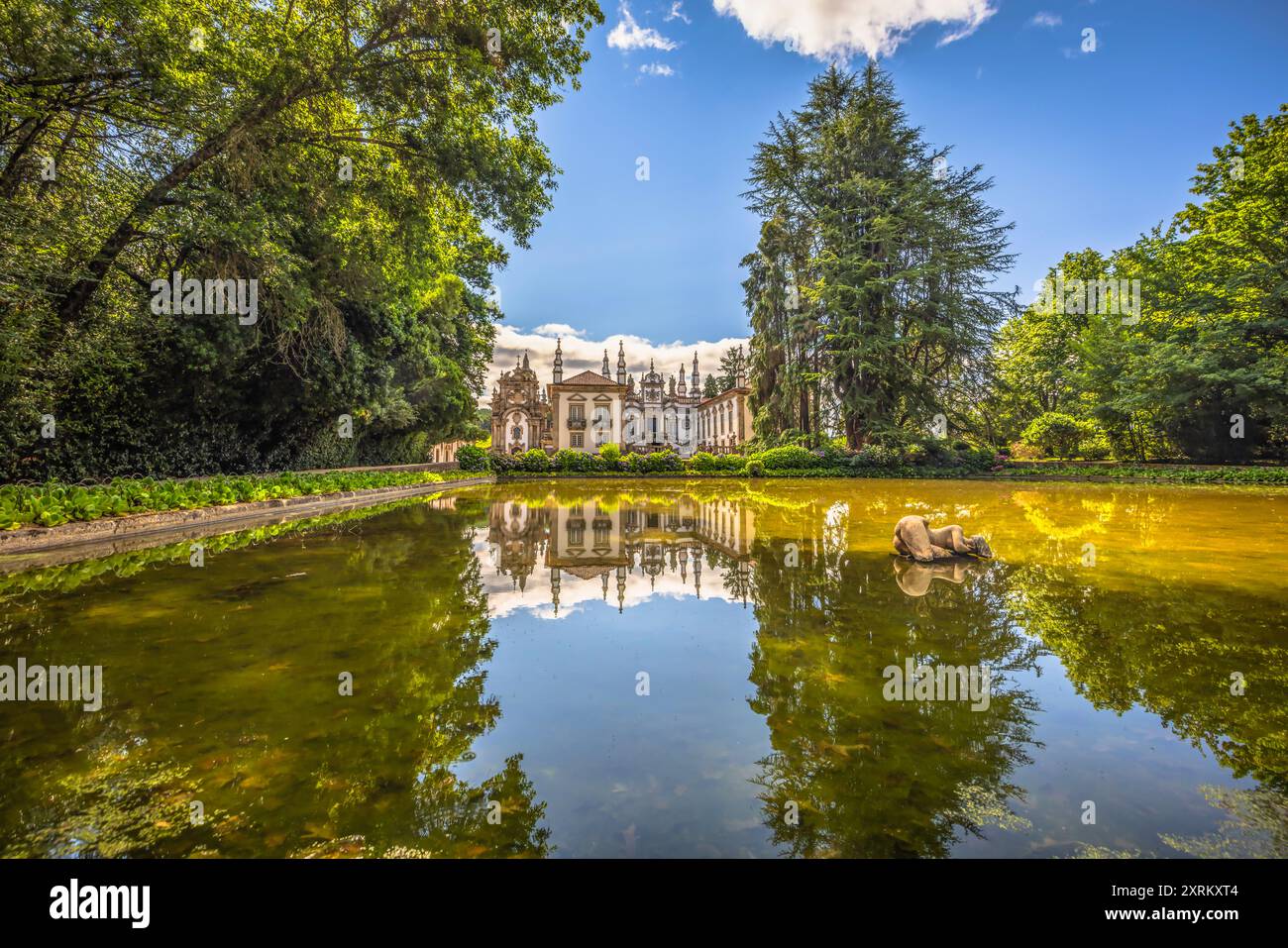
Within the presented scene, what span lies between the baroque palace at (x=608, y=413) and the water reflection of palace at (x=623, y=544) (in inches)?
1142

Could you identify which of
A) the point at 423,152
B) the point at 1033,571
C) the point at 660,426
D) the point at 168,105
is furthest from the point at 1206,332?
the point at 660,426

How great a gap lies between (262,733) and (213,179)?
43.3ft

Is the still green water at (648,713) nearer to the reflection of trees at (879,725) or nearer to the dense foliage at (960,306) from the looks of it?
the reflection of trees at (879,725)

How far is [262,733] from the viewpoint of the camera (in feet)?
7.90

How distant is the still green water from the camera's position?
179cm

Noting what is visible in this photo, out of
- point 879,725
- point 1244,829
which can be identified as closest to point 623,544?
point 879,725

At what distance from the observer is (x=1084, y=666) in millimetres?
3270

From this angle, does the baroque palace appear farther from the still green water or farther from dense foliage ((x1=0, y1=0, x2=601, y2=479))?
the still green water

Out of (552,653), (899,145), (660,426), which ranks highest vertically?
(899,145)

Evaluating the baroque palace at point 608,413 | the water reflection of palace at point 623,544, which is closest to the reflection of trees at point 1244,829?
the water reflection of palace at point 623,544

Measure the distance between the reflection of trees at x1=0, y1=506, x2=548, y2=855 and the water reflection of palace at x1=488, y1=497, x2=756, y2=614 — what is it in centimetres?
167
